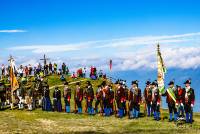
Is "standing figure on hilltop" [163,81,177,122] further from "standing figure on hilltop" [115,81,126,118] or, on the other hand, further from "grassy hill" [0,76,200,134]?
"standing figure on hilltop" [115,81,126,118]

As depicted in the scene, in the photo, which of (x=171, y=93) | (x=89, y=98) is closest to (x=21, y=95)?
(x=89, y=98)

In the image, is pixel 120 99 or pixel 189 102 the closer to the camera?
pixel 189 102

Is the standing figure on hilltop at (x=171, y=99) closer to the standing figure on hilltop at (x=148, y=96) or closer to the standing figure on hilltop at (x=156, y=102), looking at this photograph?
the standing figure on hilltop at (x=156, y=102)

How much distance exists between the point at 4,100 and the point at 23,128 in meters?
13.6

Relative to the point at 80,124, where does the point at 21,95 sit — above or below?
above

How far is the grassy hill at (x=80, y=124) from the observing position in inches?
1209

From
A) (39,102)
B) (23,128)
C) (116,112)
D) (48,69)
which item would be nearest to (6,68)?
(48,69)

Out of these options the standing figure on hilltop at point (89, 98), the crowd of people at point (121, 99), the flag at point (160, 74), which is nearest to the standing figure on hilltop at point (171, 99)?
the crowd of people at point (121, 99)

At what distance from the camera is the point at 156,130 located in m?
30.9

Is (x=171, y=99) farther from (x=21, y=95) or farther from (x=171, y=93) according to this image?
(x=21, y=95)

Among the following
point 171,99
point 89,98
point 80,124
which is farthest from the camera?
point 89,98

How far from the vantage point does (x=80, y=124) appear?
33281 millimetres

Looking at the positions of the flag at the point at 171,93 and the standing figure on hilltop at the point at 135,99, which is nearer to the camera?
the flag at the point at 171,93

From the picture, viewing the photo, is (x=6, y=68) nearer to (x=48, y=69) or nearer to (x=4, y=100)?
(x=48, y=69)
